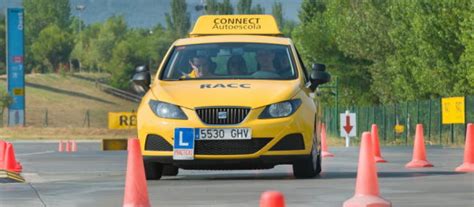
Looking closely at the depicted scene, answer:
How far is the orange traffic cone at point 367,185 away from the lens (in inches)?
512

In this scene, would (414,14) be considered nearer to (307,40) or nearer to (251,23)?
(307,40)

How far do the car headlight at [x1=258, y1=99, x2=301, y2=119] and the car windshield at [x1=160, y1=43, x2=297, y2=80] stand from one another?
1.11m

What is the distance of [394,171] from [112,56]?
16677 centimetres

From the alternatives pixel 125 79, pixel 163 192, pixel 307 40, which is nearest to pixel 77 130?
pixel 307 40

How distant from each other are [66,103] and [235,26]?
4871 inches

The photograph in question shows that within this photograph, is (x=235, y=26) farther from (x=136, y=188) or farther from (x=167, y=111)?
(x=136, y=188)

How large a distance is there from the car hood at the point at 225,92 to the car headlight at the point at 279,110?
6 cm

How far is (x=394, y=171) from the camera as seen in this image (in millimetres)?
21953

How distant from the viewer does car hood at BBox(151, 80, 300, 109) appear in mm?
18234

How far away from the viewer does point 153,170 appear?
19.2 m

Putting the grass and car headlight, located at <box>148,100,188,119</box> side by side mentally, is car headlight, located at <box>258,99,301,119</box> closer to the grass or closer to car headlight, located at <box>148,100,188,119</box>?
car headlight, located at <box>148,100,188,119</box>

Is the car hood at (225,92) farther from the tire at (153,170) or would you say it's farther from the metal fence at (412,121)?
the metal fence at (412,121)

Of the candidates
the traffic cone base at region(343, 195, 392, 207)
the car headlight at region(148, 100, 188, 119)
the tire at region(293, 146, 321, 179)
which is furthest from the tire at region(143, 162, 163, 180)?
the traffic cone base at region(343, 195, 392, 207)

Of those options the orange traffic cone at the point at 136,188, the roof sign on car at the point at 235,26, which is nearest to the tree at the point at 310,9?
the roof sign on car at the point at 235,26
